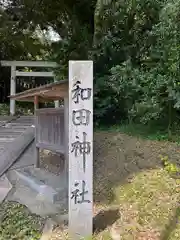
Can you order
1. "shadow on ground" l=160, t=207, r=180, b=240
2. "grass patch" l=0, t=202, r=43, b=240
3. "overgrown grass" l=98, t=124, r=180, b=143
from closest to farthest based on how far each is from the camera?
"shadow on ground" l=160, t=207, r=180, b=240
"grass patch" l=0, t=202, r=43, b=240
"overgrown grass" l=98, t=124, r=180, b=143

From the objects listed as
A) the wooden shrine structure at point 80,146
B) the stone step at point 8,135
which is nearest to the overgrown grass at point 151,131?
the wooden shrine structure at point 80,146

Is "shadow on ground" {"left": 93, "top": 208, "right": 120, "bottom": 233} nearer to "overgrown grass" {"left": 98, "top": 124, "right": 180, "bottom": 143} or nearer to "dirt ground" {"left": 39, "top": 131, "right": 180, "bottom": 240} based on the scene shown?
"dirt ground" {"left": 39, "top": 131, "right": 180, "bottom": 240}

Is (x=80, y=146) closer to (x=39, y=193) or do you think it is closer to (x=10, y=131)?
(x=39, y=193)

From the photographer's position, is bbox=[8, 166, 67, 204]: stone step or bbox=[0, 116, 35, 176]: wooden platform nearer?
bbox=[8, 166, 67, 204]: stone step

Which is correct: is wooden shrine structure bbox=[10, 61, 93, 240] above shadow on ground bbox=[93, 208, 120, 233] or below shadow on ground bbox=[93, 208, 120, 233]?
above

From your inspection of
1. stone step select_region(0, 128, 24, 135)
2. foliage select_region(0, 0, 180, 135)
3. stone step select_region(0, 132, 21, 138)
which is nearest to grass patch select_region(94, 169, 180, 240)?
foliage select_region(0, 0, 180, 135)

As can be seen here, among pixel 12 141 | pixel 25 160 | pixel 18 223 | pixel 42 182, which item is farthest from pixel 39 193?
pixel 12 141

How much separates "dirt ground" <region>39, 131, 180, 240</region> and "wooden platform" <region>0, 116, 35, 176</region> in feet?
3.88

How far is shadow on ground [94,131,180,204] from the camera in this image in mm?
4582

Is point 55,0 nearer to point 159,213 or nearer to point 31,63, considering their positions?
point 31,63

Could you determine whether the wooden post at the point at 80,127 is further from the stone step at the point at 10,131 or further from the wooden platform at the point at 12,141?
the stone step at the point at 10,131

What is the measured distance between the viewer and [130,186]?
4.26m

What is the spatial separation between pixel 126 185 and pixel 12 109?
Result: 32.4ft

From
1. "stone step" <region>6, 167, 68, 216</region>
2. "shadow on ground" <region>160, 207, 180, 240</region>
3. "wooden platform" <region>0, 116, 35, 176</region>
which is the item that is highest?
"wooden platform" <region>0, 116, 35, 176</region>
